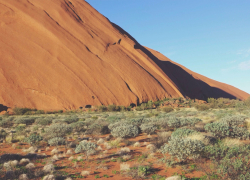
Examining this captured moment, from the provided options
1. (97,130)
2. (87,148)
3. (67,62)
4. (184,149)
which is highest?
(67,62)

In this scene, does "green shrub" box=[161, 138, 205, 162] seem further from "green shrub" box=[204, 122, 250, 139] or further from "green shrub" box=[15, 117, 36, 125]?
"green shrub" box=[15, 117, 36, 125]

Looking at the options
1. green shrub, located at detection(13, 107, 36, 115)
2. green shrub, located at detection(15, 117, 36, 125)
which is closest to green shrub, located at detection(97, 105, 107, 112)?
green shrub, located at detection(13, 107, 36, 115)

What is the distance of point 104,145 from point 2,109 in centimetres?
2195

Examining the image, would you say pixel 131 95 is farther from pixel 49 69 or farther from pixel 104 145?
pixel 104 145

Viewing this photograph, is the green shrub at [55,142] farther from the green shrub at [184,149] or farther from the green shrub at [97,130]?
the green shrub at [184,149]

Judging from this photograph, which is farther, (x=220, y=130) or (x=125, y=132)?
(x=125, y=132)

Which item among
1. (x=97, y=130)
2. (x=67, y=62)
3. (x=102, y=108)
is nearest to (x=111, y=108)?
(x=102, y=108)

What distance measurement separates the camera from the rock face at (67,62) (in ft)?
85.0

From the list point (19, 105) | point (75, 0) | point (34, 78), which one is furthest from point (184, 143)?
point (75, 0)

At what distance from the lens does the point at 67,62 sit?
2930cm

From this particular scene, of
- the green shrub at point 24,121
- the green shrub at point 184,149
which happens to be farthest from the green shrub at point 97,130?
the green shrub at point 24,121

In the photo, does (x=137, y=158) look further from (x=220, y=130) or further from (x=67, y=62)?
(x=67, y=62)

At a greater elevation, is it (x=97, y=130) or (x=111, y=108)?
(x=111, y=108)

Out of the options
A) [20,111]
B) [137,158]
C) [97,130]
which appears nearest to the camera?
[137,158]
